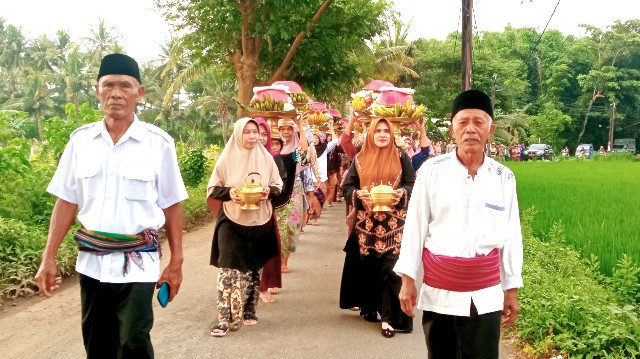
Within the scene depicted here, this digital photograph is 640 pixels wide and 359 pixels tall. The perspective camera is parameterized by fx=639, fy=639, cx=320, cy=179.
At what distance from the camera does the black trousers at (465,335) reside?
3.19 m

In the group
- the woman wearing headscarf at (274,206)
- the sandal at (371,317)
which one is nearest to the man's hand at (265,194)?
the woman wearing headscarf at (274,206)

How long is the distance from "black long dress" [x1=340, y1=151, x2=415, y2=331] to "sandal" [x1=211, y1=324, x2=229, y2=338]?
1.17m

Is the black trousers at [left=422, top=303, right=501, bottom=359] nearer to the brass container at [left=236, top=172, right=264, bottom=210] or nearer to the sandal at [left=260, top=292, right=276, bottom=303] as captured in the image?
the brass container at [left=236, top=172, right=264, bottom=210]

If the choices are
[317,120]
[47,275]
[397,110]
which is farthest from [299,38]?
[47,275]

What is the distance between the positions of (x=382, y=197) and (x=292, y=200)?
9.07 ft

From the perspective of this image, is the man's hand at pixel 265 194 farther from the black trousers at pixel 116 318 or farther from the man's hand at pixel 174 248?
the black trousers at pixel 116 318

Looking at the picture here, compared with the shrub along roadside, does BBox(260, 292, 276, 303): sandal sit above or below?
below

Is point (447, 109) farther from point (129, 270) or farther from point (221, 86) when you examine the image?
point (129, 270)

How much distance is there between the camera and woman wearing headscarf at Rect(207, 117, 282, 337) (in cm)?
566

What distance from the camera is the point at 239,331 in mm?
5680

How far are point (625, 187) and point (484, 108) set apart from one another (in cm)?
1254

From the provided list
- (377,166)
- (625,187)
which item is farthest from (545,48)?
(377,166)

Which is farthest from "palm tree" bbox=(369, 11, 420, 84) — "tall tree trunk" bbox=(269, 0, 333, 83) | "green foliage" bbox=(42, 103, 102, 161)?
"green foliage" bbox=(42, 103, 102, 161)

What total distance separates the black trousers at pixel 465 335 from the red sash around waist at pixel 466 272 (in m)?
0.12
